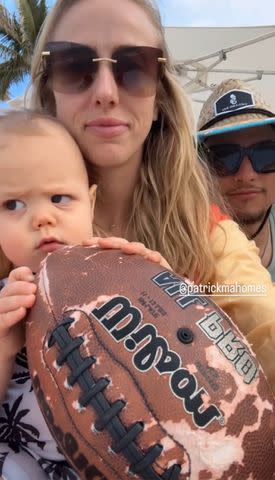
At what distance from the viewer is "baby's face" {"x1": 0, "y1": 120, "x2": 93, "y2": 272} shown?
5.21 feet

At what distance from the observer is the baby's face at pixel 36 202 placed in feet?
5.21

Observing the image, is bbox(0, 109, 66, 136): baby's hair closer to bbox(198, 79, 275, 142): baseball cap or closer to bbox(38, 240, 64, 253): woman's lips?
bbox(38, 240, 64, 253): woman's lips

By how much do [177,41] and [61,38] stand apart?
7.80 metres

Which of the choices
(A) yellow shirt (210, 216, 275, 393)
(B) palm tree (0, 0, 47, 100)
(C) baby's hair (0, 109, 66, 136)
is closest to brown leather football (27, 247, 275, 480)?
(A) yellow shirt (210, 216, 275, 393)

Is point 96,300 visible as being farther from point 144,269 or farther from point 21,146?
point 21,146

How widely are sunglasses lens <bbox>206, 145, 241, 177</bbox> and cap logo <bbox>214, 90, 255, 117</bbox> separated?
21 centimetres

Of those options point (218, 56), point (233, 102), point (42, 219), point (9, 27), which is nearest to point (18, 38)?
point (9, 27)

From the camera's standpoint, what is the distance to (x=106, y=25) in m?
1.95

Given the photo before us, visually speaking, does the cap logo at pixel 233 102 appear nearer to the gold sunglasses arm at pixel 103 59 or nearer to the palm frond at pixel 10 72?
the gold sunglasses arm at pixel 103 59

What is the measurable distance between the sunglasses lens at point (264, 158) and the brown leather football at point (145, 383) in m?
1.52

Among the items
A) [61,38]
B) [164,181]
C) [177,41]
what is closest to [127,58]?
[61,38]

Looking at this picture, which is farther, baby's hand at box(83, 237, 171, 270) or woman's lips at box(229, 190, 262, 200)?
woman's lips at box(229, 190, 262, 200)

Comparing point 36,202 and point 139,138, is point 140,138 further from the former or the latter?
point 36,202

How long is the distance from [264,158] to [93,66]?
116cm
